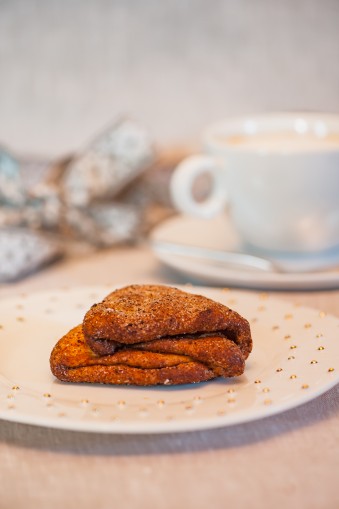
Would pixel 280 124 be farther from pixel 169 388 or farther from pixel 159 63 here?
pixel 169 388

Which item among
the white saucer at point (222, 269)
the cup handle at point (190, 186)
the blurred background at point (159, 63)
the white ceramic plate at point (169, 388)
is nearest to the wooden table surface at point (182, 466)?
the white ceramic plate at point (169, 388)

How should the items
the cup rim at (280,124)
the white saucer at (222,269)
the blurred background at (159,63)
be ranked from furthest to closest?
1. the blurred background at (159,63)
2. the cup rim at (280,124)
3. the white saucer at (222,269)

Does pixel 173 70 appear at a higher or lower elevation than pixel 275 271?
higher

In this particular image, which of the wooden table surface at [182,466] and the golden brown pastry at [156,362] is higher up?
the golden brown pastry at [156,362]

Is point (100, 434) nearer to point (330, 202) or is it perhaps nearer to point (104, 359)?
point (104, 359)

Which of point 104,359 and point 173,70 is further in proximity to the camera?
point 173,70

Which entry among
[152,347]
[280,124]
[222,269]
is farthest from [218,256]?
[152,347]

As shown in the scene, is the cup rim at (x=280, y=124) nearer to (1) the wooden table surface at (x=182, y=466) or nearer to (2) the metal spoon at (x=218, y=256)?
(2) the metal spoon at (x=218, y=256)

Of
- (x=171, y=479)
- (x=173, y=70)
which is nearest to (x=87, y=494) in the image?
(x=171, y=479)
